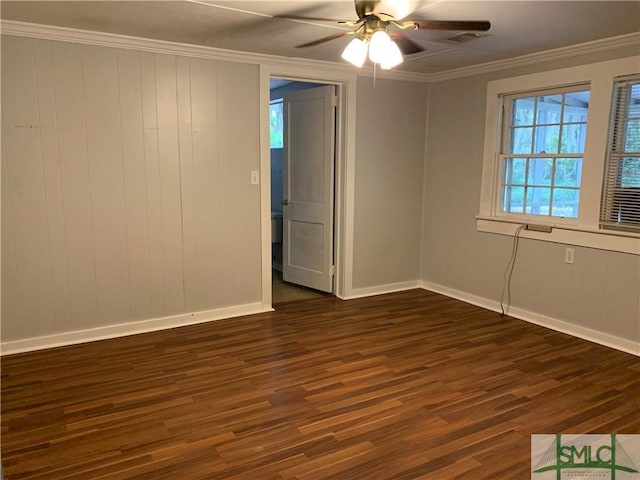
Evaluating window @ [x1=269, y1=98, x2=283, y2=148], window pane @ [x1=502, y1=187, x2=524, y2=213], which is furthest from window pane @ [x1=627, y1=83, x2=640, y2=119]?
window @ [x1=269, y1=98, x2=283, y2=148]

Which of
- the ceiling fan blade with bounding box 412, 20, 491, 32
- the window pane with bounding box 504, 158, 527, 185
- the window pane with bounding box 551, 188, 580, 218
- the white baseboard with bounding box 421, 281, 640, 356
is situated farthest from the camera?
the window pane with bounding box 504, 158, 527, 185

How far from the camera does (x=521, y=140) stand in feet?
13.9

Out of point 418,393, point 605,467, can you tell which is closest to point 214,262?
point 418,393

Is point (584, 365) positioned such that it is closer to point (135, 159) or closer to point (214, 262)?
point (214, 262)

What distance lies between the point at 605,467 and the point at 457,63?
3.38m

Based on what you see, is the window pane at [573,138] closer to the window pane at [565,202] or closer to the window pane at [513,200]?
the window pane at [565,202]

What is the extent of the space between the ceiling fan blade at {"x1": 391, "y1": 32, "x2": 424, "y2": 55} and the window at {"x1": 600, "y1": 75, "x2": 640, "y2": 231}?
1824 millimetres

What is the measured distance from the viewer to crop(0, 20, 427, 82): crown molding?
3.17 m

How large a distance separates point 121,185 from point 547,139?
3480 mm

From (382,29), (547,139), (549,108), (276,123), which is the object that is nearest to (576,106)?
(549,108)

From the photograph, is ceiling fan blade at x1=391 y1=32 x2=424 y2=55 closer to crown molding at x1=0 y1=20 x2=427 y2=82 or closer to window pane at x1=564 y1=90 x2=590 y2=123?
crown molding at x1=0 y1=20 x2=427 y2=82

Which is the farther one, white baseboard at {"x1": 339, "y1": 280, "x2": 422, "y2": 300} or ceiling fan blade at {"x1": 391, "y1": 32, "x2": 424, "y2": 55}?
white baseboard at {"x1": 339, "y1": 280, "x2": 422, "y2": 300}

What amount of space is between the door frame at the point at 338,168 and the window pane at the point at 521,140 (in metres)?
1.46

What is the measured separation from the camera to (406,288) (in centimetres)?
521
